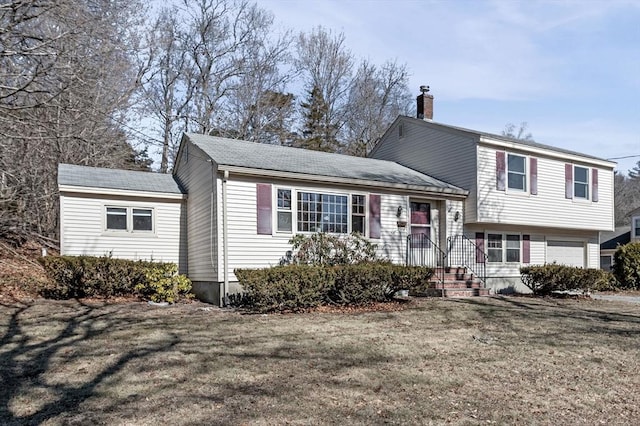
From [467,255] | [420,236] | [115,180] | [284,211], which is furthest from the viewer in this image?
[467,255]

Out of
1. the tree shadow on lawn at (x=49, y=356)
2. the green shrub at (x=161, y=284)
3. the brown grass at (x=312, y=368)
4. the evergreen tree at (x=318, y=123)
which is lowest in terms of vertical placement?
the brown grass at (x=312, y=368)

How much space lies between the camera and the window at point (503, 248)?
15867 mm

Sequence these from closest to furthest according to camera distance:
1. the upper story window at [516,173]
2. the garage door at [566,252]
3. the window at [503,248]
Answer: the upper story window at [516,173] < the window at [503,248] < the garage door at [566,252]

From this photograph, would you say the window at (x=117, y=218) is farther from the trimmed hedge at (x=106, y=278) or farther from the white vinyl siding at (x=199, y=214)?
the white vinyl siding at (x=199, y=214)

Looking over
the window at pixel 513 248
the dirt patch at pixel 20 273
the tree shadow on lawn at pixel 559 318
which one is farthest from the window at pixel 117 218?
the window at pixel 513 248

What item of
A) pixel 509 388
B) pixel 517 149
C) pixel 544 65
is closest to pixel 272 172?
pixel 509 388

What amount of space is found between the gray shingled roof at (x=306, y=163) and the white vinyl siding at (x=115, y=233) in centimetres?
235

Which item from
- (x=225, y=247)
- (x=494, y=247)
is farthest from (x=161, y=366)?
(x=494, y=247)

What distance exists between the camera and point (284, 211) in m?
12.0

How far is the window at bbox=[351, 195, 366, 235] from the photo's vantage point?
42.8 ft

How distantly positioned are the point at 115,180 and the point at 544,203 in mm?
13921

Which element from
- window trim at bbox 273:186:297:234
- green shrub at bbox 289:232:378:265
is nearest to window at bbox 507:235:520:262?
green shrub at bbox 289:232:378:265

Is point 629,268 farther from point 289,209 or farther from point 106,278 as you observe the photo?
point 106,278

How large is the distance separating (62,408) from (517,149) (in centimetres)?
1482
